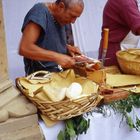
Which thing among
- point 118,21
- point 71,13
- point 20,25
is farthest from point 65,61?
point 20,25

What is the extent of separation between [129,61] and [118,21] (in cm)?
41

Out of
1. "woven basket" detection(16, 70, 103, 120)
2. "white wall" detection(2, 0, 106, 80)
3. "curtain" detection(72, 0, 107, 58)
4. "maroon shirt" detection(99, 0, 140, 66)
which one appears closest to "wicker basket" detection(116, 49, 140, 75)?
"maroon shirt" detection(99, 0, 140, 66)

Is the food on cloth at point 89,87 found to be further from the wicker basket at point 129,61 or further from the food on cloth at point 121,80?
the wicker basket at point 129,61

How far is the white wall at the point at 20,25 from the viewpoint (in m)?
2.77

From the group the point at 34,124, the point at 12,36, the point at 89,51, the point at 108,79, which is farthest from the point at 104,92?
the point at 89,51

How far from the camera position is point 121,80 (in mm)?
1440

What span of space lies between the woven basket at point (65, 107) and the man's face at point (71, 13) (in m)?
0.49

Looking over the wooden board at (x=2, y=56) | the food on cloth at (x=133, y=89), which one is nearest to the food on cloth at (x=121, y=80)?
the food on cloth at (x=133, y=89)

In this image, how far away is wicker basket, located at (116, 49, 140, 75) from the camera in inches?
57.7

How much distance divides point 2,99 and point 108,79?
528mm

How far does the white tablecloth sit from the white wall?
1.72 meters

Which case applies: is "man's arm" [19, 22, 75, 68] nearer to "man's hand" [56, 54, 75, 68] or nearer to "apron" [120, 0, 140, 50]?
"man's hand" [56, 54, 75, 68]

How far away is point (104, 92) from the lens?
1.28 metres

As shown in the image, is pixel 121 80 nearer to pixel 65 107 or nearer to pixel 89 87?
pixel 89 87
